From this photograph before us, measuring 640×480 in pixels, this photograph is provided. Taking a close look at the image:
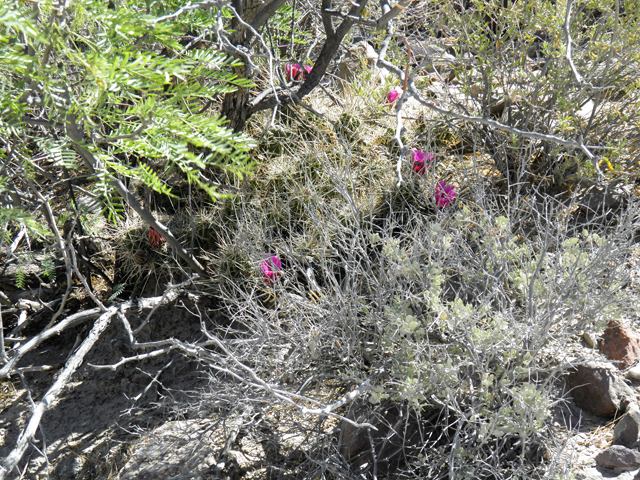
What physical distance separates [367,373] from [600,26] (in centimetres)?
207

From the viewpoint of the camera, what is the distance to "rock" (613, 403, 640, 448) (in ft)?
6.59

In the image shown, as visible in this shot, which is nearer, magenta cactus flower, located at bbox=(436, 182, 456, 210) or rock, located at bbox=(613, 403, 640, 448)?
rock, located at bbox=(613, 403, 640, 448)

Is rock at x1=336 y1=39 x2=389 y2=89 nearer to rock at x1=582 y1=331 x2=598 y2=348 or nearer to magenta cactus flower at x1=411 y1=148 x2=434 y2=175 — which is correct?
magenta cactus flower at x1=411 y1=148 x2=434 y2=175

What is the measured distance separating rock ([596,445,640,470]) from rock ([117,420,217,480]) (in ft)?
5.03

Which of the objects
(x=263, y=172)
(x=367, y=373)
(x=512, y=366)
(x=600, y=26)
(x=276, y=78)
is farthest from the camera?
(x=276, y=78)

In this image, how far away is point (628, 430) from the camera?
2.02 metres

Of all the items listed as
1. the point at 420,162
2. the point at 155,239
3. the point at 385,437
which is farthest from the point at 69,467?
the point at 420,162

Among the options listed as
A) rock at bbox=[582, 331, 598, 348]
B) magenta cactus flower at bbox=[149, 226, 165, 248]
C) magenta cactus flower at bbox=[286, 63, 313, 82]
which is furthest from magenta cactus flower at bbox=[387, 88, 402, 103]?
rock at bbox=[582, 331, 598, 348]

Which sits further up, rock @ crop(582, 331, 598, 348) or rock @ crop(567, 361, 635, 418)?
rock @ crop(582, 331, 598, 348)

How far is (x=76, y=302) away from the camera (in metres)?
3.40

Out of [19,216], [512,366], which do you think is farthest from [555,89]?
[19,216]

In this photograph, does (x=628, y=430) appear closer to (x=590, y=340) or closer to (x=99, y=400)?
(x=590, y=340)

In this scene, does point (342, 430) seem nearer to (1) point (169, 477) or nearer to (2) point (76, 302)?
(1) point (169, 477)

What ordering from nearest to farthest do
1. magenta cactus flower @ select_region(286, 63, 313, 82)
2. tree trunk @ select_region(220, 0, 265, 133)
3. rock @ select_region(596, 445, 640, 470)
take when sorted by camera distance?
rock @ select_region(596, 445, 640, 470), tree trunk @ select_region(220, 0, 265, 133), magenta cactus flower @ select_region(286, 63, 313, 82)
